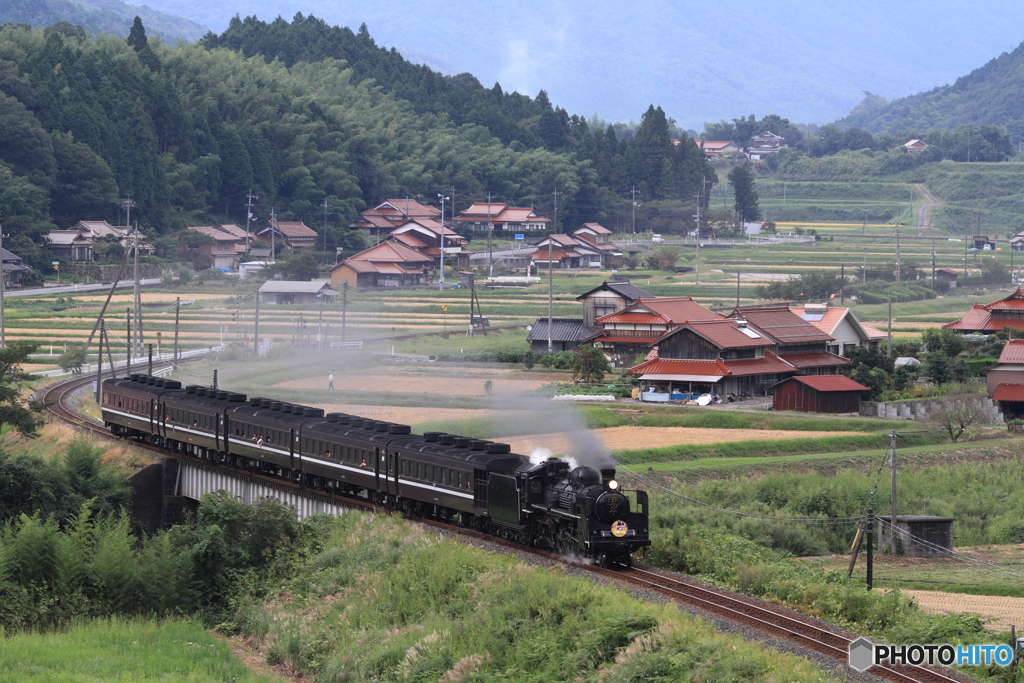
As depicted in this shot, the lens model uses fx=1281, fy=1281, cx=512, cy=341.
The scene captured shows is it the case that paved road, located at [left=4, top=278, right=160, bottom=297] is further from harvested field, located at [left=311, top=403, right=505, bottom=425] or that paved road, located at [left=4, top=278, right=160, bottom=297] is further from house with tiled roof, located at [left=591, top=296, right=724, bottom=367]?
harvested field, located at [left=311, top=403, right=505, bottom=425]

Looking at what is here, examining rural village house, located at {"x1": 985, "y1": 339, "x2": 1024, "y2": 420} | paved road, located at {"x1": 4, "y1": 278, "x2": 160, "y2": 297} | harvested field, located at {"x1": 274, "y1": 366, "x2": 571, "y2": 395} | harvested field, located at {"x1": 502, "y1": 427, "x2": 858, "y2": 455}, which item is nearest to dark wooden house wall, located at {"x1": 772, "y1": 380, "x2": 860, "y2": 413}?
harvested field, located at {"x1": 502, "y1": 427, "x2": 858, "y2": 455}

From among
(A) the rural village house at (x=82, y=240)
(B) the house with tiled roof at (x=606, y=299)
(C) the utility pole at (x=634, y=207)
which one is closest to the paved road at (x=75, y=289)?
(A) the rural village house at (x=82, y=240)

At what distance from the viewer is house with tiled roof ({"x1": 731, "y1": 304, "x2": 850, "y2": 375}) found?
66.0 metres

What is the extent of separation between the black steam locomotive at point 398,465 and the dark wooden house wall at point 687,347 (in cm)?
2647

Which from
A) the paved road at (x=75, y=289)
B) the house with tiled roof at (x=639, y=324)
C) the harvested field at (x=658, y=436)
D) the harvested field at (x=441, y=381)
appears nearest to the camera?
the harvested field at (x=658, y=436)

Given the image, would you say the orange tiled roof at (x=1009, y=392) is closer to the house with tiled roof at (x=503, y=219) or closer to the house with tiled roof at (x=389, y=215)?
the house with tiled roof at (x=389, y=215)

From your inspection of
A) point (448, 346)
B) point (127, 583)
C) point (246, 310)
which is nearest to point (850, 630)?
point (127, 583)

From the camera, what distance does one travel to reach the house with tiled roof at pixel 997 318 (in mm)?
74875

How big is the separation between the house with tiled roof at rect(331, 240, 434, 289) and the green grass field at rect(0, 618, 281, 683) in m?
74.7

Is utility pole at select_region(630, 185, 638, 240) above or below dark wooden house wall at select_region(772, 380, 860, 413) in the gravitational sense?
above

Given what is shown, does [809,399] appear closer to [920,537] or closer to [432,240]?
[920,537]

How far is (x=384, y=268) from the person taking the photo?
108 metres

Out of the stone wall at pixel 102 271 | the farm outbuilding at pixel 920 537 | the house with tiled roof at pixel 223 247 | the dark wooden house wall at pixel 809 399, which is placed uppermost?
the house with tiled roof at pixel 223 247

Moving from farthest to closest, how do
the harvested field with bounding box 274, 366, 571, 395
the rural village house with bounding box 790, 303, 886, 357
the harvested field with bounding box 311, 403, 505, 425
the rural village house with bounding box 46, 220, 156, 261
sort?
the rural village house with bounding box 46, 220, 156, 261 < the rural village house with bounding box 790, 303, 886, 357 < the harvested field with bounding box 274, 366, 571, 395 < the harvested field with bounding box 311, 403, 505, 425
